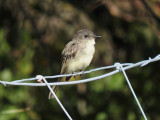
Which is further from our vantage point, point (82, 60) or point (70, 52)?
point (70, 52)

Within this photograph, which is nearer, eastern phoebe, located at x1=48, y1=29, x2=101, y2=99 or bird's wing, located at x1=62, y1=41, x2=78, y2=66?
eastern phoebe, located at x1=48, y1=29, x2=101, y2=99

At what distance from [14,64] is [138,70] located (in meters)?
1.46

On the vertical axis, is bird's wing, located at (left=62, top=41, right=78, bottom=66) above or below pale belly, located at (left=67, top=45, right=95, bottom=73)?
above

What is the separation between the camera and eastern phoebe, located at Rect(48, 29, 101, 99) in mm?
4219

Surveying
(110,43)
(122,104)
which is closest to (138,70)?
(122,104)

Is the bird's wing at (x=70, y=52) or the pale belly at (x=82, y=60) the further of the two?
the bird's wing at (x=70, y=52)

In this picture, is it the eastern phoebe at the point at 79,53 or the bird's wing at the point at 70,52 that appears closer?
the eastern phoebe at the point at 79,53

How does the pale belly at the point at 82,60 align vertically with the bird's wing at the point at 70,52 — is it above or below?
below

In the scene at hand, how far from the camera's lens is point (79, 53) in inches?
169

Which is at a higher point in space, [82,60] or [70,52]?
[70,52]

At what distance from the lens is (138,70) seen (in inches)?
182

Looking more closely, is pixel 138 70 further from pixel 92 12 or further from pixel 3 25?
pixel 3 25

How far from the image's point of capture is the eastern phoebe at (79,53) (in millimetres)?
4219

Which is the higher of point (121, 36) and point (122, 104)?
point (121, 36)
